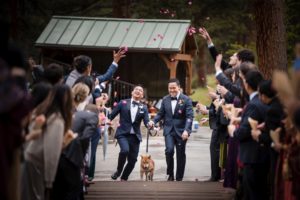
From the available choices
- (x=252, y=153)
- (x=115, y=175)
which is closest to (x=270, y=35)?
(x=115, y=175)

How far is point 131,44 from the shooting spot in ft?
93.6

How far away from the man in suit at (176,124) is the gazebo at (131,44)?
39.2 ft

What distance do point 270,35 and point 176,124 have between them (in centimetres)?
265

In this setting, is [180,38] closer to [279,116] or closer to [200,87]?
[279,116]

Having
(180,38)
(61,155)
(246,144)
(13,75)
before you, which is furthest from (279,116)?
(180,38)

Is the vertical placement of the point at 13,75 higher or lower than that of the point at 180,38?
lower

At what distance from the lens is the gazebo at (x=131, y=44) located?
28312 mm

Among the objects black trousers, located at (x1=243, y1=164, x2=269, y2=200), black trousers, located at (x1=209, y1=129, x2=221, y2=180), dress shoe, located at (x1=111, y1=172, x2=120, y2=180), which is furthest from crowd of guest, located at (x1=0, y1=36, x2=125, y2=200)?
dress shoe, located at (x1=111, y1=172, x2=120, y2=180)

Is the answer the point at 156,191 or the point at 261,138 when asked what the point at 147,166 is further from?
the point at 261,138

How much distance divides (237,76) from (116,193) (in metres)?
2.62

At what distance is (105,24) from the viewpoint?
30281mm

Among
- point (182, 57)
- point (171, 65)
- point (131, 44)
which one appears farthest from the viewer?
point (182, 57)

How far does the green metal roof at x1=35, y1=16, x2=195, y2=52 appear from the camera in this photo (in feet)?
92.8

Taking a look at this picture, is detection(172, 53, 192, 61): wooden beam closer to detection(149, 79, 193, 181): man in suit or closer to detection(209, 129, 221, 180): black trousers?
detection(149, 79, 193, 181): man in suit
